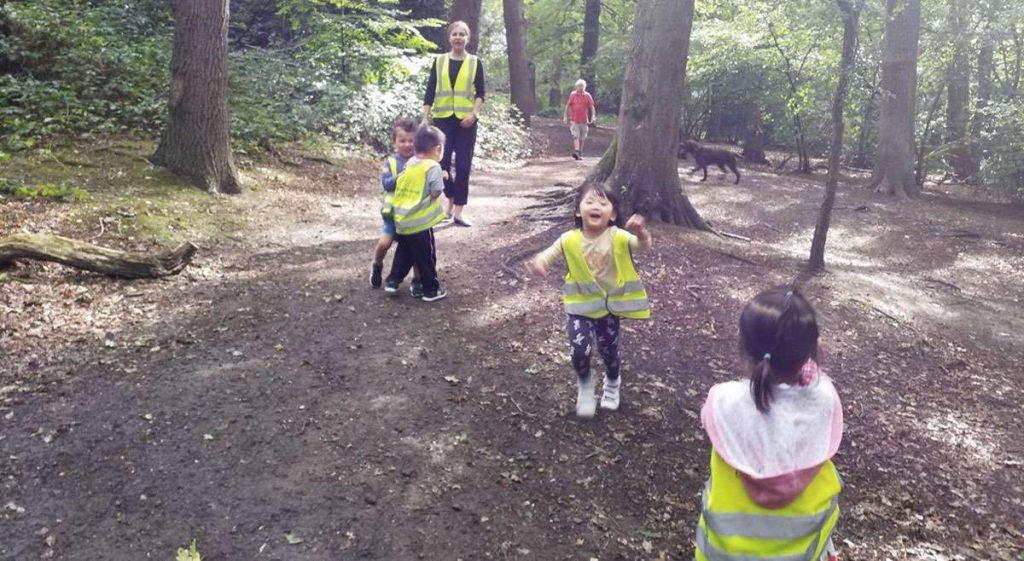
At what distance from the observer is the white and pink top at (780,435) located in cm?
226

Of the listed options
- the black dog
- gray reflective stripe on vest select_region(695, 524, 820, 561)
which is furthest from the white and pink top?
the black dog

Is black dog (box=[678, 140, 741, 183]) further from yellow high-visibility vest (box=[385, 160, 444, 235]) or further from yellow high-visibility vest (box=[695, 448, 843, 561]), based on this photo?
yellow high-visibility vest (box=[695, 448, 843, 561])

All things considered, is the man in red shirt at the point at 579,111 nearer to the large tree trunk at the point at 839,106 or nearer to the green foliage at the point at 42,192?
the large tree trunk at the point at 839,106

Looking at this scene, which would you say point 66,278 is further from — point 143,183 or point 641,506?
point 641,506

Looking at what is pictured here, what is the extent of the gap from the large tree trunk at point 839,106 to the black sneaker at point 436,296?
4.13m

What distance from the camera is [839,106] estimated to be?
7.11 m

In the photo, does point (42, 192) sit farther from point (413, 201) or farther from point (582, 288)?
point (582, 288)

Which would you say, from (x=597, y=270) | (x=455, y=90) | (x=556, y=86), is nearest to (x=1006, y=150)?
(x=455, y=90)

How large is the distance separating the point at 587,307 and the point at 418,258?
2245 mm

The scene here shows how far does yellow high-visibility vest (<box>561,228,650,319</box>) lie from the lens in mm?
Result: 3916

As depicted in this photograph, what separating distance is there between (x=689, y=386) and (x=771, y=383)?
274 cm

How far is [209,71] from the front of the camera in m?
7.87

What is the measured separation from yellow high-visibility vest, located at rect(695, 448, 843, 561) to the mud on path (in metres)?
1.09

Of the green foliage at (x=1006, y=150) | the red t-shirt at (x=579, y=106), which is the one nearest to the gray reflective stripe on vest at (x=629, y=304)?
the red t-shirt at (x=579, y=106)
